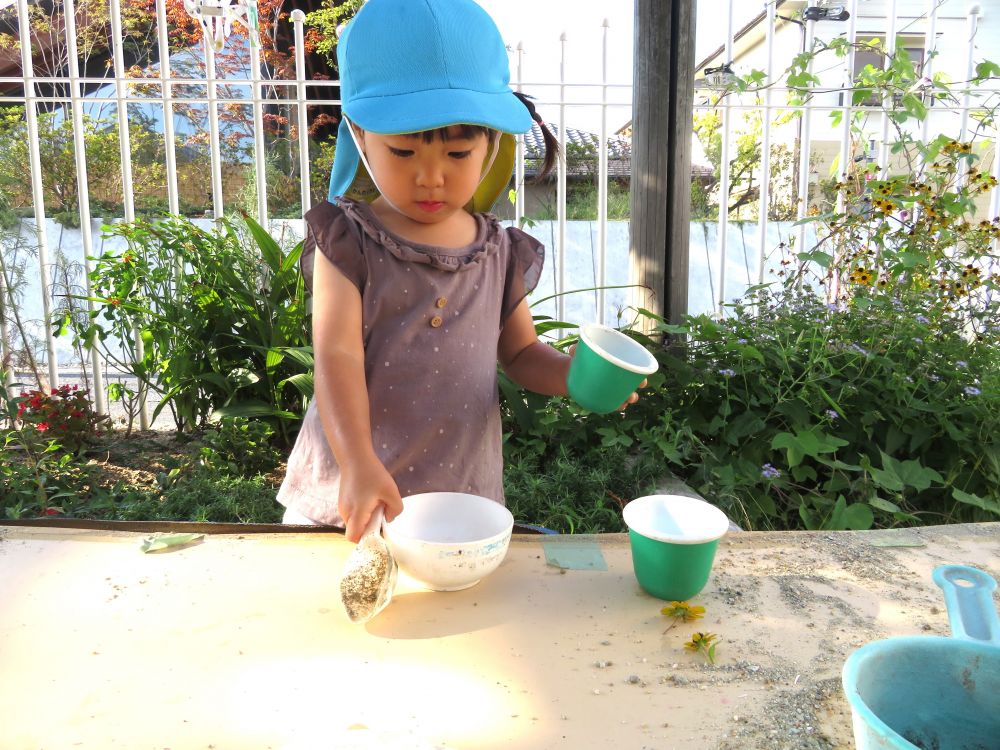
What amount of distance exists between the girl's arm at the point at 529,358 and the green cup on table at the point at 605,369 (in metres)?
0.21

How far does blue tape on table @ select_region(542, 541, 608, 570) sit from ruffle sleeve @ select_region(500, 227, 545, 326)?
0.49 metres

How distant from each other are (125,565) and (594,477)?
1498 mm

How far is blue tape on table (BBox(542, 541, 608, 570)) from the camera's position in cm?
114

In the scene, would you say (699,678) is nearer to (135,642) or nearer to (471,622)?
(471,622)

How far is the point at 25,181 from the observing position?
4.34m

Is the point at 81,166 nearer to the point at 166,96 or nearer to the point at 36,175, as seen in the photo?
the point at 36,175

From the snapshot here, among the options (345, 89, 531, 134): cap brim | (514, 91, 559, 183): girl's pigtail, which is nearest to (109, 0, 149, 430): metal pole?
(514, 91, 559, 183): girl's pigtail

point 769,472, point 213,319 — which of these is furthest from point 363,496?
point 213,319

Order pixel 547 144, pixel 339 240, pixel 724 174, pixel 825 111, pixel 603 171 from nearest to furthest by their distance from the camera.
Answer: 1. pixel 339 240
2. pixel 547 144
3. pixel 603 171
4. pixel 724 174
5. pixel 825 111

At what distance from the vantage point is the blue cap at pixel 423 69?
3.54 ft

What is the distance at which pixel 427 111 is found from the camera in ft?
3.50

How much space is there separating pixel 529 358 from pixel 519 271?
0.56 ft

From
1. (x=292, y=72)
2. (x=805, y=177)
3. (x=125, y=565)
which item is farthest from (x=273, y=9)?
(x=125, y=565)

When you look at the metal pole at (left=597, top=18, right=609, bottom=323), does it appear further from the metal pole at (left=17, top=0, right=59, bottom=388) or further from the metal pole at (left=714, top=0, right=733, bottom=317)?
the metal pole at (left=17, top=0, right=59, bottom=388)
